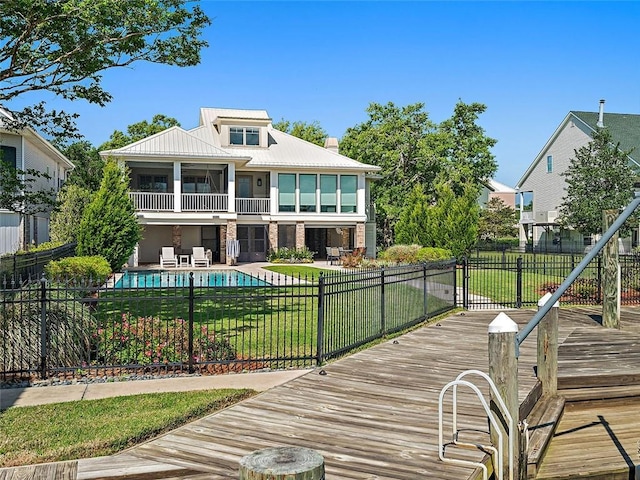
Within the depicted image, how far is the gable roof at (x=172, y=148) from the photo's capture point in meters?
30.9

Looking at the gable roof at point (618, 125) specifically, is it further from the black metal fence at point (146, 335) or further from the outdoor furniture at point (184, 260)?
the black metal fence at point (146, 335)

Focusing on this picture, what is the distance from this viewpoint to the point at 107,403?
7688 mm

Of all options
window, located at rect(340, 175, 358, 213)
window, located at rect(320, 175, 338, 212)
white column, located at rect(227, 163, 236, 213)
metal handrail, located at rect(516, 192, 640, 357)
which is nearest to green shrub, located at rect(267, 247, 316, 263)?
window, located at rect(320, 175, 338, 212)

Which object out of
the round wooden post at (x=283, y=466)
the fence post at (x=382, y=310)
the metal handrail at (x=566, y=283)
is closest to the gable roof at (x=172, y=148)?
the fence post at (x=382, y=310)

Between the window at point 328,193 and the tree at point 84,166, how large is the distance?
48.9ft

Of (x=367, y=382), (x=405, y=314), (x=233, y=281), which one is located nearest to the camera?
(x=367, y=382)

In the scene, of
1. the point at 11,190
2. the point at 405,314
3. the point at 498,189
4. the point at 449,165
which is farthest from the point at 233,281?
the point at 498,189

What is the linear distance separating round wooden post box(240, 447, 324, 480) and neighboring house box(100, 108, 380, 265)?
2883cm

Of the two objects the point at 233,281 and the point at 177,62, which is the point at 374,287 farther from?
the point at 233,281

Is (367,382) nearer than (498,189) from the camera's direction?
Yes

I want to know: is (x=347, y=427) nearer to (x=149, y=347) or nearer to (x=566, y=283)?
(x=566, y=283)

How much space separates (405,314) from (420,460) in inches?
293

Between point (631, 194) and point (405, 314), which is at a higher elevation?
point (631, 194)

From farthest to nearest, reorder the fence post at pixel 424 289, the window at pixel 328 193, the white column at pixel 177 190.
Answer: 1. the window at pixel 328 193
2. the white column at pixel 177 190
3. the fence post at pixel 424 289
